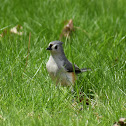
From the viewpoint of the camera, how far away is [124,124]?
2861mm

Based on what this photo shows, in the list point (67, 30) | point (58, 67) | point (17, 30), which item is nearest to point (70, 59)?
point (58, 67)

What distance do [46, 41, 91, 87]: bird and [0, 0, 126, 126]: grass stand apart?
0.10 m

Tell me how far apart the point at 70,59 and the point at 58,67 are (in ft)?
2.43

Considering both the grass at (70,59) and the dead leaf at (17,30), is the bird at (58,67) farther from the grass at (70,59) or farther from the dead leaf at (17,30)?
the dead leaf at (17,30)

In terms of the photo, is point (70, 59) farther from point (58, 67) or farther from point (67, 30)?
point (67, 30)

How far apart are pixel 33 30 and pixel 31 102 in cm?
267

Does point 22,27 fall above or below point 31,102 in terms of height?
above

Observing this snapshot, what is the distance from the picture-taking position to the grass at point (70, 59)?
10.2ft

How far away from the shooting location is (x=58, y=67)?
3.88m

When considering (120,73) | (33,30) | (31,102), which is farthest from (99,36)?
(31,102)

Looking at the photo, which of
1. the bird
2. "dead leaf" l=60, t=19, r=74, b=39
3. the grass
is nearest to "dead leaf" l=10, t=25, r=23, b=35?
the grass

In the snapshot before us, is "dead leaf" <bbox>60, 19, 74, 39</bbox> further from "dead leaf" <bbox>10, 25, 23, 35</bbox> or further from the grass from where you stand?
"dead leaf" <bbox>10, 25, 23, 35</bbox>

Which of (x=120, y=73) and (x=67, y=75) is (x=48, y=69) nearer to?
(x=67, y=75)

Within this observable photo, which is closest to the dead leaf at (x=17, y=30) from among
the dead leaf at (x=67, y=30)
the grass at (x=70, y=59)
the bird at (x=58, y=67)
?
the grass at (x=70, y=59)
